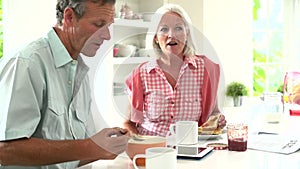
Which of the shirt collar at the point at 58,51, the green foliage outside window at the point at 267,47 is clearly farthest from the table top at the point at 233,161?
the green foliage outside window at the point at 267,47

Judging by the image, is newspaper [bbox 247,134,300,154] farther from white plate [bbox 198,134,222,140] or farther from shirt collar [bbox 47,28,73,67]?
shirt collar [bbox 47,28,73,67]

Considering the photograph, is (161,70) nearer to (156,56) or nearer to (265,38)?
(156,56)

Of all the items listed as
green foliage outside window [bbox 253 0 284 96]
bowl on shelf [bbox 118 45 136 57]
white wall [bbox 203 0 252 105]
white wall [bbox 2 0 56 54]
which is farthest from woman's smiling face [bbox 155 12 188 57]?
green foliage outside window [bbox 253 0 284 96]

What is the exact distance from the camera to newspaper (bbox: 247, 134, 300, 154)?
1341mm

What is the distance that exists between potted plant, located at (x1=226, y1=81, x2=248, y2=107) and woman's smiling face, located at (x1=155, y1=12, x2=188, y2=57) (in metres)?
1.93

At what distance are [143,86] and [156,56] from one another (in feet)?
0.90

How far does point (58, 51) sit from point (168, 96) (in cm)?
50

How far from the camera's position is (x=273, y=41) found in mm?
4117

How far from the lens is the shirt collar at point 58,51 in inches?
48.6

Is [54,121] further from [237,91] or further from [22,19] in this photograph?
[237,91]

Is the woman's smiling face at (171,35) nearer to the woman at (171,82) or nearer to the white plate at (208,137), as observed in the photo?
the woman at (171,82)

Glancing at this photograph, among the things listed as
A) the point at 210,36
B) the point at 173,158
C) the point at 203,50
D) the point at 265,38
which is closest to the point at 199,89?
the point at 203,50

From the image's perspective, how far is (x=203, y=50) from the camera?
1386mm

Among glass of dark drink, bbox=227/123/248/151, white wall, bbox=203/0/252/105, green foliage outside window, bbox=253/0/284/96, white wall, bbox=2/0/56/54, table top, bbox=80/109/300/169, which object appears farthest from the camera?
green foliage outside window, bbox=253/0/284/96
